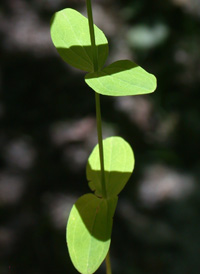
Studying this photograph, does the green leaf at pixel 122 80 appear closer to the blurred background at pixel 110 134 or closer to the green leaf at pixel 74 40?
the green leaf at pixel 74 40

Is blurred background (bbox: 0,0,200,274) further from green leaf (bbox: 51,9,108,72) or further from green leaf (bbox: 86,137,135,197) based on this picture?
green leaf (bbox: 51,9,108,72)

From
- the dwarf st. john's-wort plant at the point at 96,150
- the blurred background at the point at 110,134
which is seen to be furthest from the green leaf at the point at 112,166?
the blurred background at the point at 110,134

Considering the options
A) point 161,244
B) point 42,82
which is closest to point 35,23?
point 42,82

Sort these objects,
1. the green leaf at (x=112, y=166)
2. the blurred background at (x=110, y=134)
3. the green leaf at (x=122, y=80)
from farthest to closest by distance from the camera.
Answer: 1. the blurred background at (x=110, y=134)
2. the green leaf at (x=112, y=166)
3. the green leaf at (x=122, y=80)

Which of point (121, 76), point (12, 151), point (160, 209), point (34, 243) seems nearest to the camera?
point (121, 76)

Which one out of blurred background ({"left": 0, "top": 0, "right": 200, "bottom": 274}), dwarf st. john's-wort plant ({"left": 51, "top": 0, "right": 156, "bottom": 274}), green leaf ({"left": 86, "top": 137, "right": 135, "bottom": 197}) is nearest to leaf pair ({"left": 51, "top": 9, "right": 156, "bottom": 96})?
dwarf st. john's-wort plant ({"left": 51, "top": 0, "right": 156, "bottom": 274})

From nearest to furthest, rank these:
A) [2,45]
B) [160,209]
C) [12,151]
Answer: [160,209]
[12,151]
[2,45]

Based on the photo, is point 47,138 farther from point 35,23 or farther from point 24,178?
point 35,23
